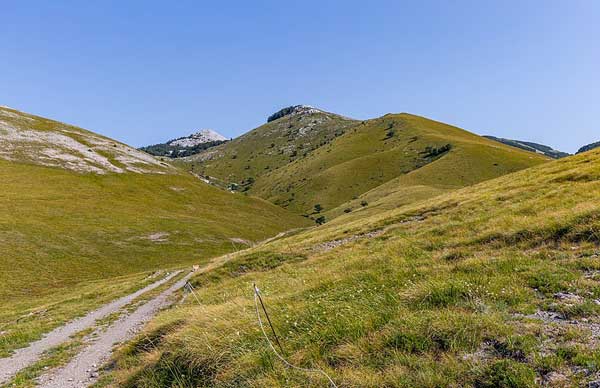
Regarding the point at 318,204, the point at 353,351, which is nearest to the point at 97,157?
the point at 318,204

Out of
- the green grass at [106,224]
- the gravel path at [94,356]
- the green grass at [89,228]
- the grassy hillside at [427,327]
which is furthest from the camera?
the green grass at [106,224]

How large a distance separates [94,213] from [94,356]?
68287 millimetres

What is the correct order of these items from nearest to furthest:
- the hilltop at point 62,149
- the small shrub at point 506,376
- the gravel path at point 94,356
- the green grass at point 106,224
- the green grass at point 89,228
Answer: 1. the small shrub at point 506,376
2. the gravel path at point 94,356
3. the green grass at point 89,228
4. the green grass at point 106,224
5. the hilltop at point 62,149

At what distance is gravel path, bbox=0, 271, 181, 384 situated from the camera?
16859 millimetres

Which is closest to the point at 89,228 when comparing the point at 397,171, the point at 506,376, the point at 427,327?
the point at 427,327

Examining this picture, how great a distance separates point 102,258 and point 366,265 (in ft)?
183

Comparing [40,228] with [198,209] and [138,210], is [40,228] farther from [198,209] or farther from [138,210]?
[198,209]

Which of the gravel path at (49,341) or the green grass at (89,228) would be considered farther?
the green grass at (89,228)

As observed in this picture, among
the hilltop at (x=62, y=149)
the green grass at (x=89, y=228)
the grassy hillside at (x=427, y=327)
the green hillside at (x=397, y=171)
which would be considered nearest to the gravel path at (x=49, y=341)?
the green grass at (x=89, y=228)

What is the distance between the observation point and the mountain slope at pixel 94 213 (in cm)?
5316

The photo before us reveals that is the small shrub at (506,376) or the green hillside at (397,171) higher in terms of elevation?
the green hillside at (397,171)

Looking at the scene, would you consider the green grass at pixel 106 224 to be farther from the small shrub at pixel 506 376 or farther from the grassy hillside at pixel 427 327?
the small shrub at pixel 506 376

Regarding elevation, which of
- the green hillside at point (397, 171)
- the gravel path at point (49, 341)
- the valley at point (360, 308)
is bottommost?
the gravel path at point (49, 341)

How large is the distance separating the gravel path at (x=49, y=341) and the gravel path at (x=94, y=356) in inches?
77.7
